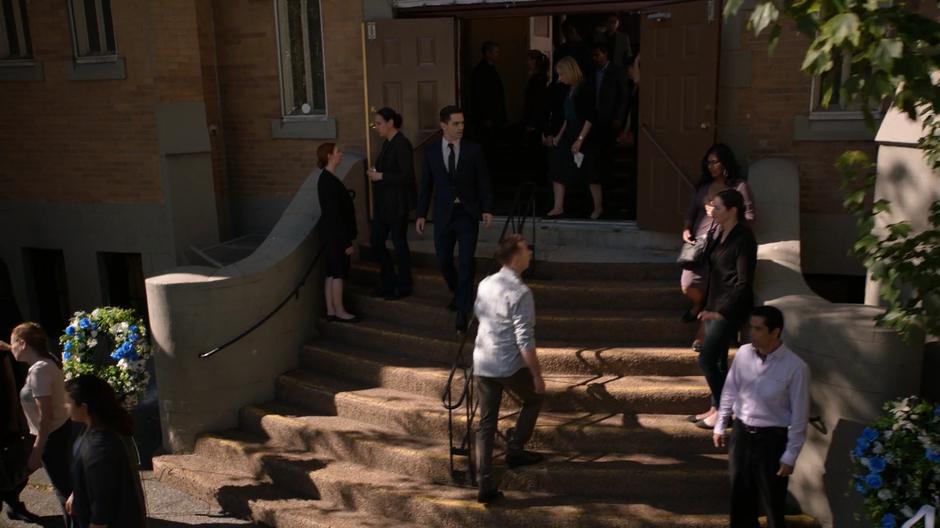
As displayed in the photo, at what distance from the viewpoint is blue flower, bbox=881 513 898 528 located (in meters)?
5.50

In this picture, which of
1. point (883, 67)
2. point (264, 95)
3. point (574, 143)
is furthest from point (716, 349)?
point (264, 95)

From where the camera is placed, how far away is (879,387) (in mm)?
6375

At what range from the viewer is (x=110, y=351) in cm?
848

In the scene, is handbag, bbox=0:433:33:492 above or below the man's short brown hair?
below

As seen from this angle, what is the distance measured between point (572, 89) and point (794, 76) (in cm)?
235

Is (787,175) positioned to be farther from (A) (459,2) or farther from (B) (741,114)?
(A) (459,2)

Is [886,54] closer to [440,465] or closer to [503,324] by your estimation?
[503,324]

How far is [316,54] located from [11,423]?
19.7 feet

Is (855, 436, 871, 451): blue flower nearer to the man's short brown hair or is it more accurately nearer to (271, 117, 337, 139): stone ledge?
the man's short brown hair

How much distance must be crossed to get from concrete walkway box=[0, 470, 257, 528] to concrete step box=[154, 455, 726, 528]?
13 cm

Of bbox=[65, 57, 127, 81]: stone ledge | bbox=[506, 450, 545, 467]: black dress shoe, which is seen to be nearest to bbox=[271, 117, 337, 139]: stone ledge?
bbox=[65, 57, 127, 81]: stone ledge

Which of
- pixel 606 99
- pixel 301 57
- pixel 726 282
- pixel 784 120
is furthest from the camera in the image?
pixel 301 57

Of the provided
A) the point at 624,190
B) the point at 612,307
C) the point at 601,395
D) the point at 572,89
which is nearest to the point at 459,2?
the point at 572,89

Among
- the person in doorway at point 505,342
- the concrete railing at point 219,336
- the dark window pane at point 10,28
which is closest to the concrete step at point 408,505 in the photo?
the person in doorway at point 505,342
